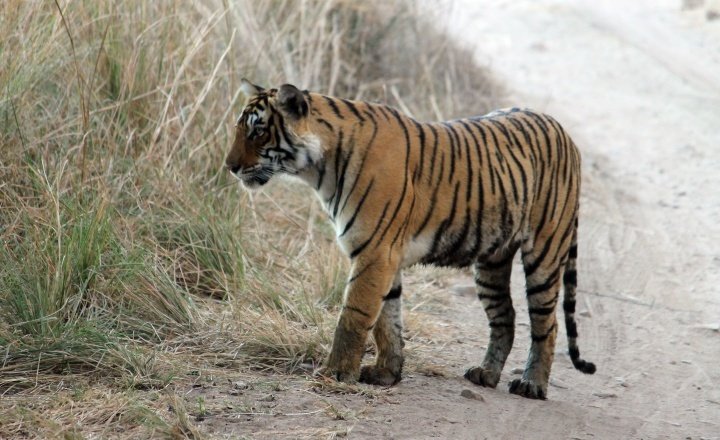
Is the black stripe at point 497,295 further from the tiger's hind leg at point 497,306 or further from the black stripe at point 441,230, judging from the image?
the black stripe at point 441,230

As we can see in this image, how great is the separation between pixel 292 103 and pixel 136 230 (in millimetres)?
1544

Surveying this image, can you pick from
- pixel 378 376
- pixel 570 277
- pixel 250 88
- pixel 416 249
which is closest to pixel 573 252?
pixel 570 277

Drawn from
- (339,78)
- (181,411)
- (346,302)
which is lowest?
(181,411)

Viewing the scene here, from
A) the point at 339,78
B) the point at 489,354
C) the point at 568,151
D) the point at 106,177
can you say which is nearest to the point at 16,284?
the point at 106,177

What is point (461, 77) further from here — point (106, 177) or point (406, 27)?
point (106, 177)

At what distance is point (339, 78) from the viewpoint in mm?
9789

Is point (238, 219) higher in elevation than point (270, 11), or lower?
lower

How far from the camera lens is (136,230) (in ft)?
19.8

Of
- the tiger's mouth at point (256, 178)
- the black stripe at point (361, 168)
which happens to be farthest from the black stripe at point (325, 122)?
the tiger's mouth at point (256, 178)

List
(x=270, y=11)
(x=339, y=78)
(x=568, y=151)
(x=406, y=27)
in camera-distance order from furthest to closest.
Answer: (x=406, y=27) → (x=339, y=78) → (x=270, y=11) → (x=568, y=151)

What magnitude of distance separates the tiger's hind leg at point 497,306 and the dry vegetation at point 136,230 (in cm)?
84

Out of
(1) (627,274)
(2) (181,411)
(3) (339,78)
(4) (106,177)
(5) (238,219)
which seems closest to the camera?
(2) (181,411)

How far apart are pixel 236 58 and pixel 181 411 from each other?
4064mm

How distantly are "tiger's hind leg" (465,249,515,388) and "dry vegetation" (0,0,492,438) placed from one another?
2.75ft
